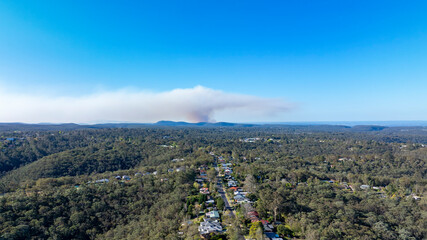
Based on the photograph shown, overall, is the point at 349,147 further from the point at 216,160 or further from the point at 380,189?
the point at 216,160

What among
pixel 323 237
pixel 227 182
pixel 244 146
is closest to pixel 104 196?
pixel 227 182

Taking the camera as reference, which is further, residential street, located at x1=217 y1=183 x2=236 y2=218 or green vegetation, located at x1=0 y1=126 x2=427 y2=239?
residential street, located at x1=217 y1=183 x2=236 y2=218

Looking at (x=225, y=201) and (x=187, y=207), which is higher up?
(x=187, y=207)

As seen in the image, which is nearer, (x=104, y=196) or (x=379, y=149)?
(x=104, y=196)

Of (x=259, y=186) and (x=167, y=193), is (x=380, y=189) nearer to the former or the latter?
(x=259, y=186)

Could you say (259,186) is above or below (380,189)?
above

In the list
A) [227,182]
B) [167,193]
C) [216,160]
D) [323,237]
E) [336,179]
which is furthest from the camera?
[216,160]

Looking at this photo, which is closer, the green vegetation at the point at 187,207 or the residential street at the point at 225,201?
the green vegetation at the point at 187,207

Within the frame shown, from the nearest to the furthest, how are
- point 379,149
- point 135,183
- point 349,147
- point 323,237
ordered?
1. point 323,237
2. point 135,183
3. point 379,149
4. point 349,147

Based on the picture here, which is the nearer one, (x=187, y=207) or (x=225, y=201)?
(x=187, y=207)
